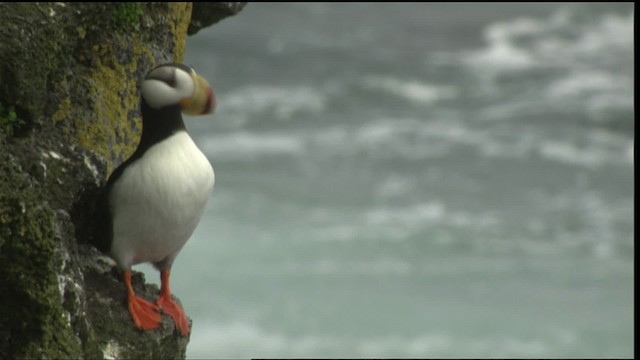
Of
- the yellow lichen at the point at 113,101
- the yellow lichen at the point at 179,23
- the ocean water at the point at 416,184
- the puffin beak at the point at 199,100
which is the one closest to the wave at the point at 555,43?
the ocean water at the point at 416,184

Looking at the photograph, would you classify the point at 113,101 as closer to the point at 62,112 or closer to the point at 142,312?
the point at 62,112

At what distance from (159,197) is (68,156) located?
36 cm

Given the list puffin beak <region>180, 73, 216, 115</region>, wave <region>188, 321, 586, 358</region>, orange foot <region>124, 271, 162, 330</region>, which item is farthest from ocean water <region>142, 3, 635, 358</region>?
puffin beak <region>180, 73, 216, 115</region>

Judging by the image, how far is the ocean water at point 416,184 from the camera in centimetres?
1795

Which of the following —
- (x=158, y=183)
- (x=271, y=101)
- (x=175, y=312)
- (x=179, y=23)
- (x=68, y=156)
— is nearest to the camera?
(x=158, y=183)

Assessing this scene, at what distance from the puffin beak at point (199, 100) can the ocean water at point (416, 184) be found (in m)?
9.56

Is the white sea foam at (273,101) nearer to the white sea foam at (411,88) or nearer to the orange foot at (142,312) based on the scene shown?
the white sea foam at (411,88)

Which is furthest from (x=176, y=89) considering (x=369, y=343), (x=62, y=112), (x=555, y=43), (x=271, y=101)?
(x=555, y=43)

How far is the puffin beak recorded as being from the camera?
16.8 feet

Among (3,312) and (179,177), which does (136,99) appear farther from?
(3,312)

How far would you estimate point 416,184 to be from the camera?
2222 centimetres

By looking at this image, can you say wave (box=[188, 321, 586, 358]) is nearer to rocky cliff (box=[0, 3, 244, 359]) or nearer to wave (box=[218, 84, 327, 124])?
wave (box=[218, 84, 327, 124])

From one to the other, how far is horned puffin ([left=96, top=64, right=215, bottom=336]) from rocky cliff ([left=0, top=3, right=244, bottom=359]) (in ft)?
0.30

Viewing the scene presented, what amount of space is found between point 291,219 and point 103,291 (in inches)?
609
